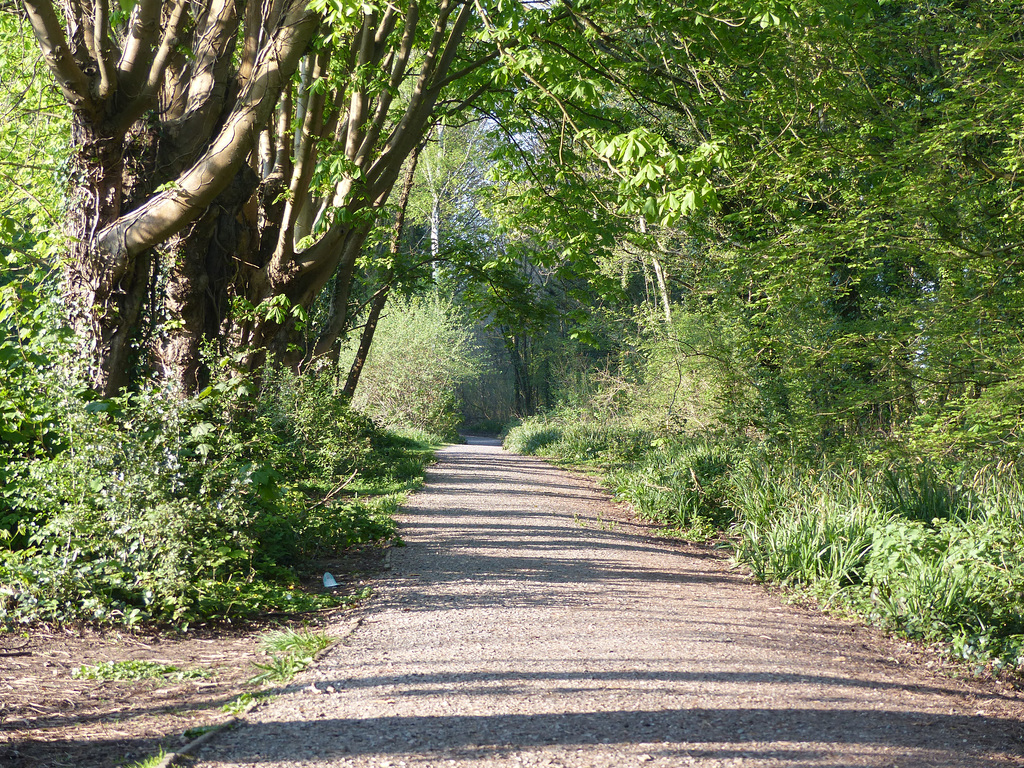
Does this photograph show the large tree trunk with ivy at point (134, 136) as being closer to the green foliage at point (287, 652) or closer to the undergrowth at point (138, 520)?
the undergrowth at point (138, 520)

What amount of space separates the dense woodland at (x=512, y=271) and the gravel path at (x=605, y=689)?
88 centimetres

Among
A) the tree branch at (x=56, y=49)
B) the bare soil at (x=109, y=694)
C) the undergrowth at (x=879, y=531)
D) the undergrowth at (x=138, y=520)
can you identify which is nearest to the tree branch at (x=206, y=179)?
the tree branch at (x=56, y=49)

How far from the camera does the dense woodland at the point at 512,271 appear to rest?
523 centimetres

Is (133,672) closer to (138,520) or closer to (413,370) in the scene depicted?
(138,520)

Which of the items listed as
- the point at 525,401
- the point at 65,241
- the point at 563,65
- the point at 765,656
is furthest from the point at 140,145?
the point at 525,401

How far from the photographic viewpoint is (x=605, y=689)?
3.99 metres

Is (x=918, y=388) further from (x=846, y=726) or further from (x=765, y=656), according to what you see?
(x=846, y=726)

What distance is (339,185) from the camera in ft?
28.1

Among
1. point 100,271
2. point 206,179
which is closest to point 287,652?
point 100,271

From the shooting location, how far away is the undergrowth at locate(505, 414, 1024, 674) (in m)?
5.22

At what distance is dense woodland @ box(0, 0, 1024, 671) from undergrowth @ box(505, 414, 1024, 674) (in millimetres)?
34

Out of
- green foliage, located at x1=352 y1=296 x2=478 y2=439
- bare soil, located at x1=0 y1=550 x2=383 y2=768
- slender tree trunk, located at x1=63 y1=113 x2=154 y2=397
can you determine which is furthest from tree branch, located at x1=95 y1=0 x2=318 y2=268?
green foliage, located at x1=352 y1=296 x2=478 y2=439

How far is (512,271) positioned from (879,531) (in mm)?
7258

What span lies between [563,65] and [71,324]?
4620 mm
